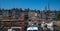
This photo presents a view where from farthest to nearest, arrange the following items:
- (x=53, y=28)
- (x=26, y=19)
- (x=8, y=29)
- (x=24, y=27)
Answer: (x=26, y=19) < (x=24, y=27) < (x=8, y=29) < (x=53, y=28)

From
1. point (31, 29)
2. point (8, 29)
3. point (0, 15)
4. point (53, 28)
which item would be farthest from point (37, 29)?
point (0, 15)

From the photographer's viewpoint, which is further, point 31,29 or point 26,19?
point 26,19

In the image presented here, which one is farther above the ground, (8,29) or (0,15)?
(0,15)

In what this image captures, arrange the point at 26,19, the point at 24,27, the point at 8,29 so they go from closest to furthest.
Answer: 1. the point at 8,29
2. the point at 24,27
3. the point at 26,19

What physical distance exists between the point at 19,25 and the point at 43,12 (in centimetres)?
80

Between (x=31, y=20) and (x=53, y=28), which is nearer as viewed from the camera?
(x=53, y=28)

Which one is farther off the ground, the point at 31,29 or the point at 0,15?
the point at 0,15

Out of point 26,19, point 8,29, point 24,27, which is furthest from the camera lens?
point 26,19

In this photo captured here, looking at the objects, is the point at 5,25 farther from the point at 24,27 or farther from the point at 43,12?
the point at 43,12

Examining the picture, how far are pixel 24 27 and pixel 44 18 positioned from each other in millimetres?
701

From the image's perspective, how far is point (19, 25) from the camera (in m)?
4.99

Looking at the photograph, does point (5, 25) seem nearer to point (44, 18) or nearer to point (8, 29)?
point (8, 29)

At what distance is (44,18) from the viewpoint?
17.2 feet

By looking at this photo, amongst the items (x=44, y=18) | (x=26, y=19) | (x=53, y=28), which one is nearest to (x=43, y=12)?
(x=44, y=18)
